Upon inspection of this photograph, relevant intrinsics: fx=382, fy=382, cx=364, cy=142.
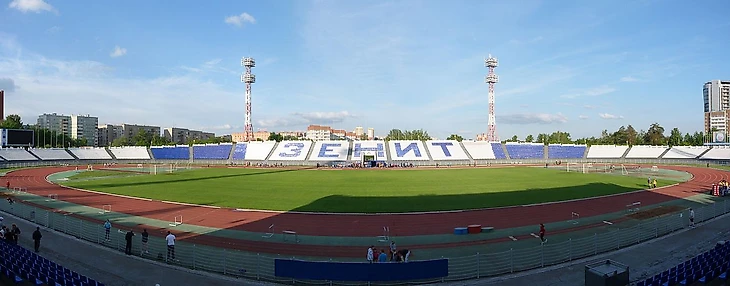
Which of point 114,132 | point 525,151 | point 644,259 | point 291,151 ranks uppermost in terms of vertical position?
point 114,132

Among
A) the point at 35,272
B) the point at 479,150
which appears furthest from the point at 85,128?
the point at 35,272

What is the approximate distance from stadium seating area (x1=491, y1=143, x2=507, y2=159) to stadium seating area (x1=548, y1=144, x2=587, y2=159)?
33.4 ft

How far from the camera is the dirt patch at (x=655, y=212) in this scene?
22422 millimetres

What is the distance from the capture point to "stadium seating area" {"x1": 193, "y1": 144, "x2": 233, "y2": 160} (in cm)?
8575

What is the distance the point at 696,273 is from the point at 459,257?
6.70 meters

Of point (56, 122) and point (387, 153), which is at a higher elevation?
point (56, 122)

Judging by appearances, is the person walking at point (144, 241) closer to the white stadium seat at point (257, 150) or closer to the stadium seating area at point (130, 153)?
the white stadium seat at point (257, 150)

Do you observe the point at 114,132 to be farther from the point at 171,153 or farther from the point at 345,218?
the point at 345,218

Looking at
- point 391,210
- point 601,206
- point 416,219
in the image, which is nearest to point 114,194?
point 391,210

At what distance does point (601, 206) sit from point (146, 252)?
27074 millimetres

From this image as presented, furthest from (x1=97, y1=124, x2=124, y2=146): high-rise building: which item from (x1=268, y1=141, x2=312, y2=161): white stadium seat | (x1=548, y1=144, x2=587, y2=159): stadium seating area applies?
(x1=548, y1=144, x2=587, y2=159): stadium seating area

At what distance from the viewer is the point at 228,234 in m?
19.2

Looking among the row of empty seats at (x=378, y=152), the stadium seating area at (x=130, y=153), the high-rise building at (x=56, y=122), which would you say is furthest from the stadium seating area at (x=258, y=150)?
the high-rise building at (x=56, y=122)

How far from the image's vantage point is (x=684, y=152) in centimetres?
7844
